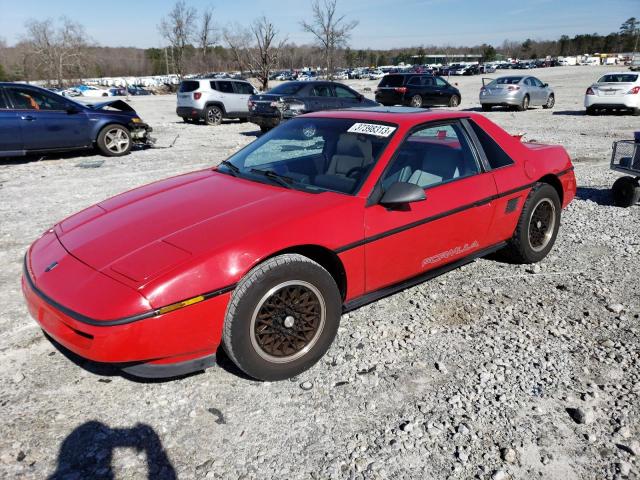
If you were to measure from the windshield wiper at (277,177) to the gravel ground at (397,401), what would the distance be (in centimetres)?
109

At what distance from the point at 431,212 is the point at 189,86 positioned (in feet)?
50.0

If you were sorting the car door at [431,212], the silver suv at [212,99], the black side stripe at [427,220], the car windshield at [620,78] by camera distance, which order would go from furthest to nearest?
1. the car windshield at [620,78]
2. the silver suv at [212,99]
3. the car door at [431,212]
4. the black side stripe at [427,220]

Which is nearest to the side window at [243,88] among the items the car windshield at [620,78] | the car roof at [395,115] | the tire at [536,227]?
the car windshield at [620,78]

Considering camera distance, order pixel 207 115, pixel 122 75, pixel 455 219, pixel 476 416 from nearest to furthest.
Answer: pixel 476 416 < pixel 455 219 < pixel 207 115 < pixel 122 75

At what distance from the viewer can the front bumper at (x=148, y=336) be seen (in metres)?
2.42

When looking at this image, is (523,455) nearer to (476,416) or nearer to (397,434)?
(476,416)

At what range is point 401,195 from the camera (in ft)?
10.2

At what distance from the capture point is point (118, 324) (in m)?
2.39

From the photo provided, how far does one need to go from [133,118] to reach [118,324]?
377 inches

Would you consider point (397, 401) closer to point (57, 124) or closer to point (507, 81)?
point (57, 124)

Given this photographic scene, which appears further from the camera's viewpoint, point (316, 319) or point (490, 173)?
point (490, 173)

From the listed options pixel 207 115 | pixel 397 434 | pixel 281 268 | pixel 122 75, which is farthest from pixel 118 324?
pixel 122 75

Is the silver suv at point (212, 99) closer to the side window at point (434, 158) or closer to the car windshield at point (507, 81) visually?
the car windshield at point (507, 81)

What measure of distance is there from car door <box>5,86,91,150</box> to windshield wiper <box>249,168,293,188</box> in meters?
7.73
